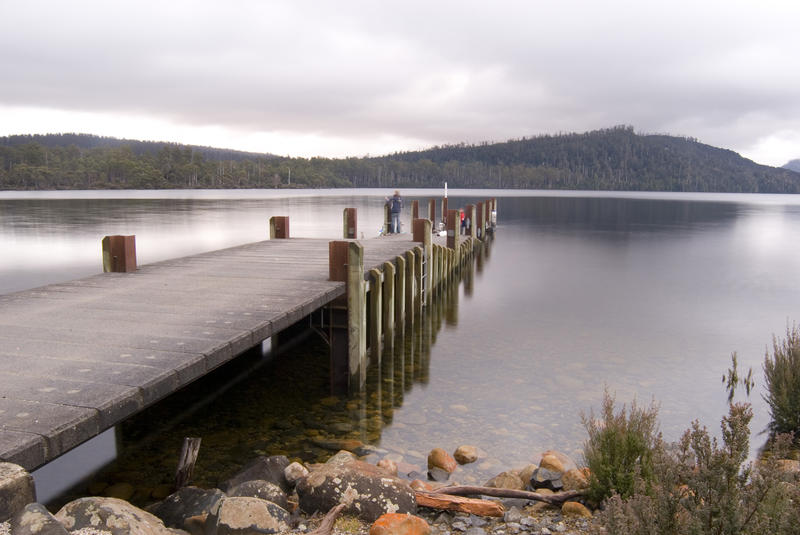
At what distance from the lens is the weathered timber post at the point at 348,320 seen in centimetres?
1020

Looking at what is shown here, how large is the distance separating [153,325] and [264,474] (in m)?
2.27

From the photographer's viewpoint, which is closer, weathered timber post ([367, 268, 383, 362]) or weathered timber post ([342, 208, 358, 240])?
weathered timber post ([367, 268, 383, 362])

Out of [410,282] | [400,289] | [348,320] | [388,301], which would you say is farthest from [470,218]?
[348,320]

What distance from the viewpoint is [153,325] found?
7.24m

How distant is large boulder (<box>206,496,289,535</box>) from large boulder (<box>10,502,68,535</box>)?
1621 millimetres

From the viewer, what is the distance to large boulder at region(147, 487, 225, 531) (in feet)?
17.9

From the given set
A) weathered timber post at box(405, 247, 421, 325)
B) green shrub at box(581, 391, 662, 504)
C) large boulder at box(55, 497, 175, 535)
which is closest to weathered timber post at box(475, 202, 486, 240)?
weathered timber post at box(405, 247, 421, 325)

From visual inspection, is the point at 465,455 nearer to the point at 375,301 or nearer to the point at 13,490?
the point at 375,301

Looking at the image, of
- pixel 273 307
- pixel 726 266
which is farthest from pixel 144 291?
pixel 726 266

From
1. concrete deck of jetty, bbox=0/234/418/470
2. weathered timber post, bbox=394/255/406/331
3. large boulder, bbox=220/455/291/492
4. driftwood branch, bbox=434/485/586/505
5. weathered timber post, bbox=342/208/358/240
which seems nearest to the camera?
concrete deck of jetty, bbox=0/234/418/470

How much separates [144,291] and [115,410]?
483 centimetres

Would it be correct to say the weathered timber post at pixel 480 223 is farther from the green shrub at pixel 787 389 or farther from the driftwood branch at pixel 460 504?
the driftwood branch at pixel 460 504

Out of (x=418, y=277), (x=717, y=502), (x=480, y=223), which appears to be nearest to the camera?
(x=717, y=502)

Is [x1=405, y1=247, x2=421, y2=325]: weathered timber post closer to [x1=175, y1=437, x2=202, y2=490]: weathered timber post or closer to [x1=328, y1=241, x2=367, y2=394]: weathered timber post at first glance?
[x1=328, y1=241, x2=367, y2=394]: weathered timber post
